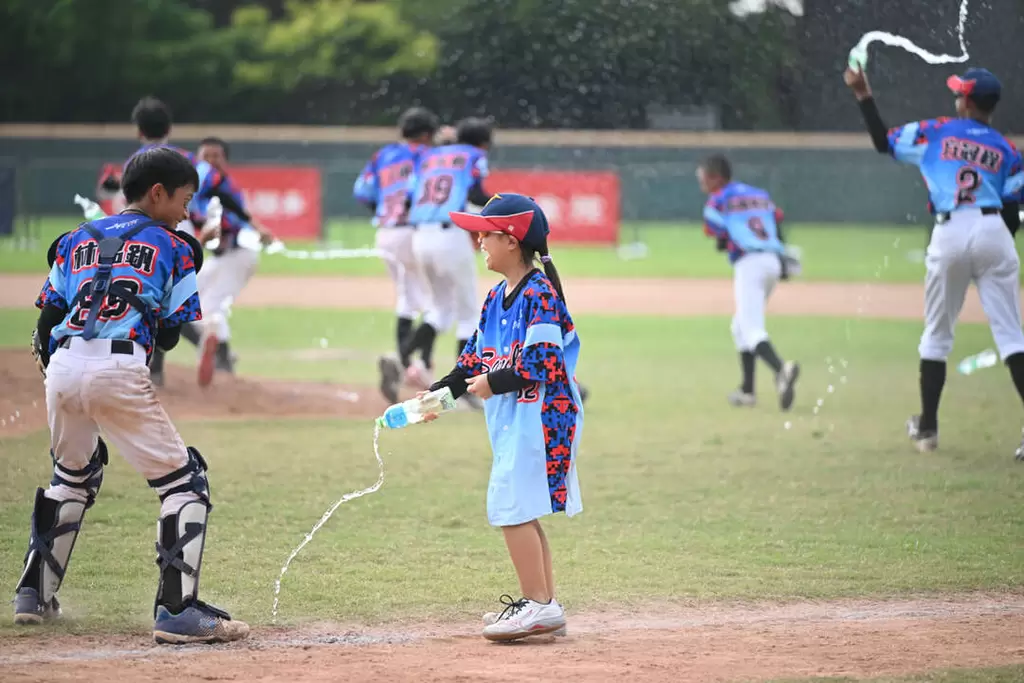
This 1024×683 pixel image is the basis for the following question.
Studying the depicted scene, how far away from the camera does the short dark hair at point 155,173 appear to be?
15.5ft

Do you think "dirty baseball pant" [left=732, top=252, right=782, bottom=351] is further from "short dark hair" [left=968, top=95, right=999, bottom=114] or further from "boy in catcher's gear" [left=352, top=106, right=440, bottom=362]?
"short dark hair" [left=968, top=95, right=999, bottom=114]

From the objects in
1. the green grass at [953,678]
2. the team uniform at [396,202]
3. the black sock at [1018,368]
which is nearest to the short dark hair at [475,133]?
the team uniform at [396,202]

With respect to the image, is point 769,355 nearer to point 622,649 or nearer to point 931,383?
point 931,383

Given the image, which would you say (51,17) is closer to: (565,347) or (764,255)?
(764,255)

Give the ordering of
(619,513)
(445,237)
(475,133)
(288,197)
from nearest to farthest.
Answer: (619,513)
(475,133)
(445,237)
(288,197)

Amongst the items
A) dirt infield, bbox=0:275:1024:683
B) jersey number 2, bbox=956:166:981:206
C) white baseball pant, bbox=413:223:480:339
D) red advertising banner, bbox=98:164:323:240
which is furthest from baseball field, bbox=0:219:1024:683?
red advertising banner, bbox=98:164:323:240

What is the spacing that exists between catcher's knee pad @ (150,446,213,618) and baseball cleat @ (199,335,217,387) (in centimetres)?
560

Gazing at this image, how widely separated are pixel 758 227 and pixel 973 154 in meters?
2.87

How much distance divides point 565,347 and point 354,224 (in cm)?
2603

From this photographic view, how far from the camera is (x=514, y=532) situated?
15.3 feet

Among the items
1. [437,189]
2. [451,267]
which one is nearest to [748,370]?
[451,267]

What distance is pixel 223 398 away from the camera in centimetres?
1050

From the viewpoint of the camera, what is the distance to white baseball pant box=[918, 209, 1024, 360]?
7996 mm

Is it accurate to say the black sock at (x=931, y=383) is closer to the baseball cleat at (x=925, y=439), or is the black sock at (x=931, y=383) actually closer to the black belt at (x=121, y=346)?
the baseball cleat at (x=925, y=439)
